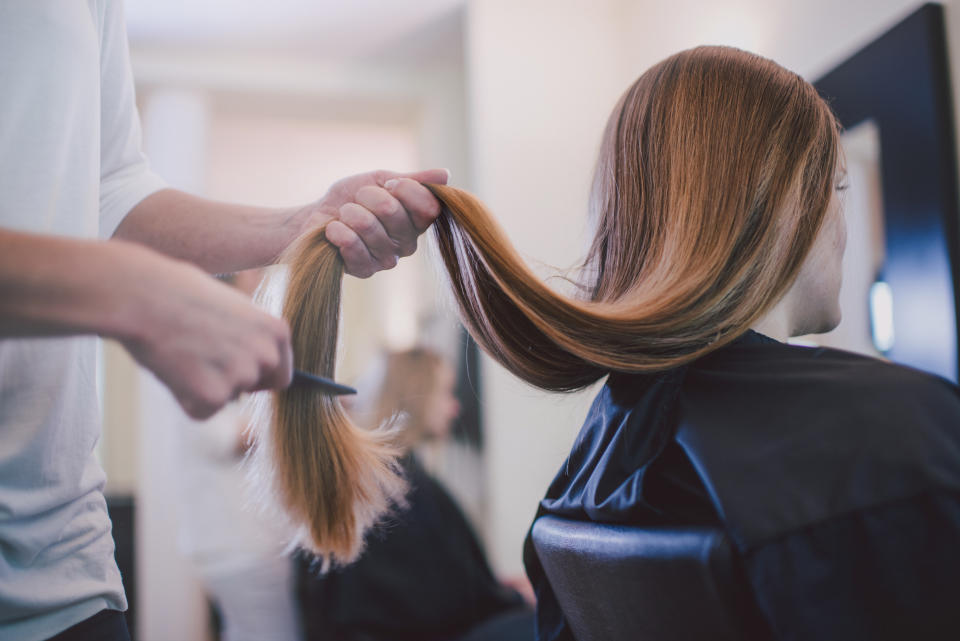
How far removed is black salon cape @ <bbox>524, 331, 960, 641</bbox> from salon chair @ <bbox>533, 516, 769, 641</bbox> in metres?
0.03

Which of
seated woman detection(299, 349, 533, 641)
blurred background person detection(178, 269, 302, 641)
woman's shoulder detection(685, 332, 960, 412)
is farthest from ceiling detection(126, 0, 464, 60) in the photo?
woman's shoulder detection(685, 332, 960, 412)

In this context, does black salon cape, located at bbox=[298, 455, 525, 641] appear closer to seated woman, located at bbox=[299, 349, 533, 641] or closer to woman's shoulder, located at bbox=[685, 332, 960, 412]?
seated woman, located at bbox=[299, 349, 533, 641]

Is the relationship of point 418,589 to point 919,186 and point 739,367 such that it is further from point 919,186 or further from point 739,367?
point 919,186

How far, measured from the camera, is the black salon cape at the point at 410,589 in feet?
6.62

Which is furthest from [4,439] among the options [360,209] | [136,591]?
[136,591]

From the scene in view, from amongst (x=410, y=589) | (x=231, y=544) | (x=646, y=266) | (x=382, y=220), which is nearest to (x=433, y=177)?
(x=382, y=220)

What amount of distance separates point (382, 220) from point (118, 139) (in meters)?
0.41

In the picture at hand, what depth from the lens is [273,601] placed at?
2414 millimetres

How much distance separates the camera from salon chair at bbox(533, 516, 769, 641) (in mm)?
658

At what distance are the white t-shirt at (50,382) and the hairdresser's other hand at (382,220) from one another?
0.28 meters

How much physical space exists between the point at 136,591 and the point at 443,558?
7.26 feet

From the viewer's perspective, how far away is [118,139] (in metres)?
0.97

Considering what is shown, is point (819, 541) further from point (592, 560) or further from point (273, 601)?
point (273, 601)

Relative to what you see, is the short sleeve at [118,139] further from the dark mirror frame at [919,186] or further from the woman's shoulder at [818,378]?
the dark mirror frame at [919,186]
